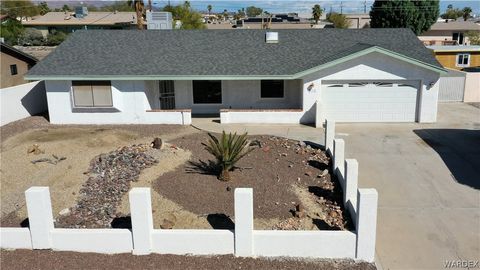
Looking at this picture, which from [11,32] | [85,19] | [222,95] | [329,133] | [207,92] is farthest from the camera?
[85,19]

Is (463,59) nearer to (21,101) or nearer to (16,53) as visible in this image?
(21,101)

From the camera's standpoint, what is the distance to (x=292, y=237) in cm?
837

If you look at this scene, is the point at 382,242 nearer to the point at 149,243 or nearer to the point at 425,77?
the point at 149,243

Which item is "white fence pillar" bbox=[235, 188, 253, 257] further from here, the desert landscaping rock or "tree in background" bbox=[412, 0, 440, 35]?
"tree in background" bbox=[412, 0, 440, 35]

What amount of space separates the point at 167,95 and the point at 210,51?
3165mm

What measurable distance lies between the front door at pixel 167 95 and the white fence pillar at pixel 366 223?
15.4m

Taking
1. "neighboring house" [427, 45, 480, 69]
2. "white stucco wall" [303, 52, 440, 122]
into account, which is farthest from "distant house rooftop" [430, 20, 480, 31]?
"white stucco wall" [303, 52, 440, 122]

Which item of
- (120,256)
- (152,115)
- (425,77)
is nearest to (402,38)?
(425,77)

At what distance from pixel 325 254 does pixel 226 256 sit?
1.90m

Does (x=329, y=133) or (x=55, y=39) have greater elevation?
(x=55, y=39)

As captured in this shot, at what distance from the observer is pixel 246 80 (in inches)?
849

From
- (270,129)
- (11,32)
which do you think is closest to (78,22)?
(11,32)

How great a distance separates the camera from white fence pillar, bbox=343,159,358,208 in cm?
1012

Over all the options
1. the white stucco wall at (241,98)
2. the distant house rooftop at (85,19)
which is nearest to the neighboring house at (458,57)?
the white stucco wall at (241,98)
